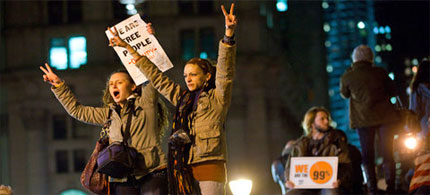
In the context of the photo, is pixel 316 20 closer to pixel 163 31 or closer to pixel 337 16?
pixel 337 16

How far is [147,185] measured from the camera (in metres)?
7.98

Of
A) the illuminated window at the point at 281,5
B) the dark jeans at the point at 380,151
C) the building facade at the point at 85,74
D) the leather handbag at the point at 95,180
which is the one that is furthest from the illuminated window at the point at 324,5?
the leather handbag at the point at 95,180

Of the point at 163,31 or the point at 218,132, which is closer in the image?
the point at 218,132

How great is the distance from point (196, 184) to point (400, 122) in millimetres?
4914

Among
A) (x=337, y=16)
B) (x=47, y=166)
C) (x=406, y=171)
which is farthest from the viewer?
(x=337, y=16)

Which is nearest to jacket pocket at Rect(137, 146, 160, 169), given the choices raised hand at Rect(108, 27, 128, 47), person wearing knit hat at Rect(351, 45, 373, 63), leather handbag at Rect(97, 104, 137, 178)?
leather handbag at Rect(97, 104, 137, 178)

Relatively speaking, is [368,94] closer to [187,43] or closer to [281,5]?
[187,43]

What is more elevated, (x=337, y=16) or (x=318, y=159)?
(x=337, y=16)

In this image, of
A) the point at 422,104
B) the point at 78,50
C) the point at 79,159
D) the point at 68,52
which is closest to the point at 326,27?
the point at 78,50

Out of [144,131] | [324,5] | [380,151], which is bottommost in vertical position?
[380,151]

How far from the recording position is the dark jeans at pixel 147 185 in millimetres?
7934

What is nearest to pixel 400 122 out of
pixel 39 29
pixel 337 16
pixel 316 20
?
pixel 39 29

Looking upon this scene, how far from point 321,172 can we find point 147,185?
337cm

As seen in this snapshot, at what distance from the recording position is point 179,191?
24.2ft
